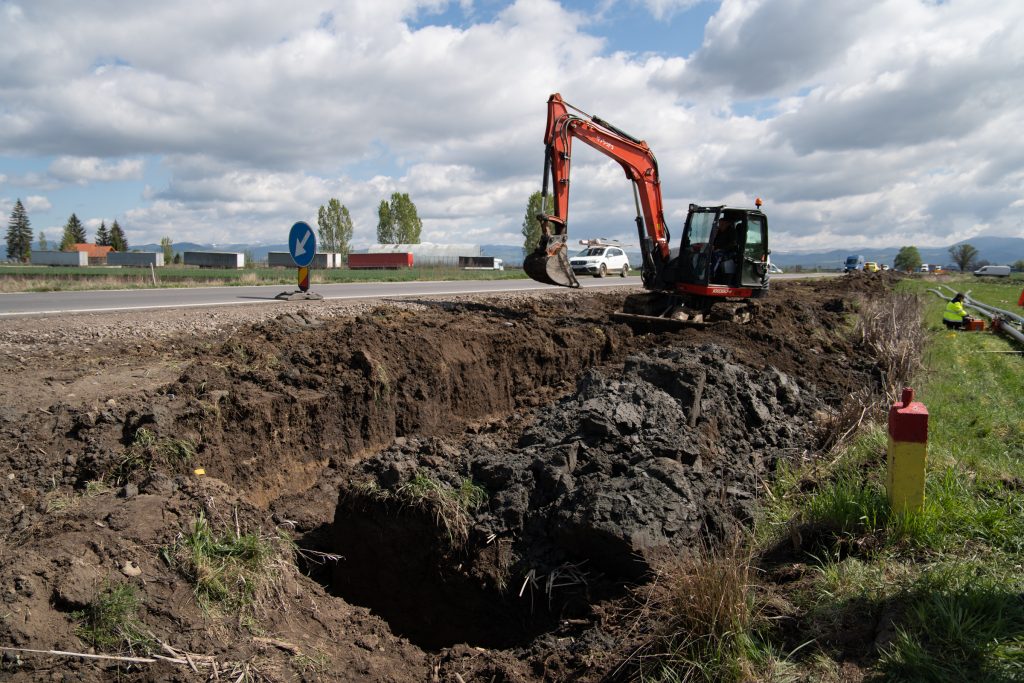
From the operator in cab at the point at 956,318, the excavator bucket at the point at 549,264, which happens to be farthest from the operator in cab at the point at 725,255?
the operator in cab at the point at 956,318

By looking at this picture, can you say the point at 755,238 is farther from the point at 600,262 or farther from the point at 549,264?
the point at 600,262

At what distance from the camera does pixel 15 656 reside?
3.02 metres

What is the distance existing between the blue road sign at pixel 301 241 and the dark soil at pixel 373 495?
4363 mm

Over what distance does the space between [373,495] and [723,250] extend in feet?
32.2

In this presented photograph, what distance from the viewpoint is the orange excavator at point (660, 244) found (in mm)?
12406

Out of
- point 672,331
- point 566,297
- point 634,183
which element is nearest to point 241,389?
point 672,331

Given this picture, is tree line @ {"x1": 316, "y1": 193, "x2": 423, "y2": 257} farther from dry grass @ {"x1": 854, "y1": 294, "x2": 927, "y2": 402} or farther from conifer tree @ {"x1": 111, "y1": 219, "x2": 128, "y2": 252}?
dry grass @ {"x1": 854, "y1": 294, "x2": 927, "y2": 402}

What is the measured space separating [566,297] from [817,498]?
12.3 m

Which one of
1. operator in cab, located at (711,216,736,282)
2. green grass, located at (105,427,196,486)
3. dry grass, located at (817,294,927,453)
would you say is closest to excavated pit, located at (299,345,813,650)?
dry grass, located at (817,294,927,453)

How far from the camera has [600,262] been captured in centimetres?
3169

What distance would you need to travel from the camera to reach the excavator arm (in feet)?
39.9

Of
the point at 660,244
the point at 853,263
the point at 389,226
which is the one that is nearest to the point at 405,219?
the point at 389,226

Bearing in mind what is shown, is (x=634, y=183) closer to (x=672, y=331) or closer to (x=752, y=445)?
(x=672, y=331)

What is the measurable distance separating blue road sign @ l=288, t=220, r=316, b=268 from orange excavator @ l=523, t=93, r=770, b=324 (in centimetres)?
383
